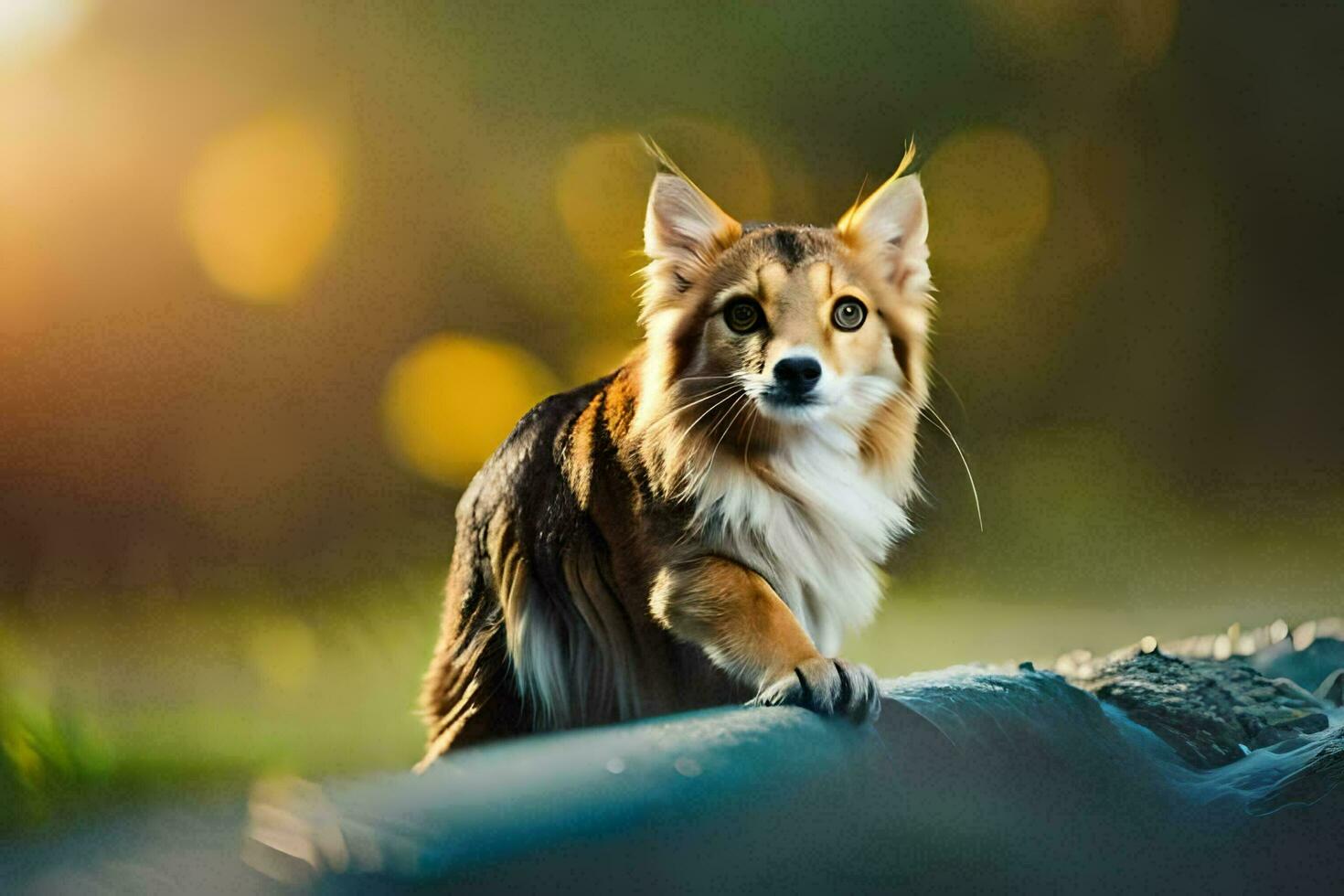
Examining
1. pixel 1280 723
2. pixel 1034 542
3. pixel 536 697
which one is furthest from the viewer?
pixel 1034 542

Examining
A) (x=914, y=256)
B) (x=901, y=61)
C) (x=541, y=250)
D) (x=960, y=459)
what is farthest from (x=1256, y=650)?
(x=541, y=250)

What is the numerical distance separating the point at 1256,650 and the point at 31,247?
2766 mm

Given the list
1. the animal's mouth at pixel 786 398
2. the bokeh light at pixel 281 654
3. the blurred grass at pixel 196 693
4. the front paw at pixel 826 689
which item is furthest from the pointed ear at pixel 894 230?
the bokeh light at pixel 281 654

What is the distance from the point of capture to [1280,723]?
2.74 metres

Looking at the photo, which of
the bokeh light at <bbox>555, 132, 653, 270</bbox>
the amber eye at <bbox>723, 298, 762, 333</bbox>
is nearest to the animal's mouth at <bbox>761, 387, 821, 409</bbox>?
the amber eye at <bbox>723, 298, 762, 333</bbox>

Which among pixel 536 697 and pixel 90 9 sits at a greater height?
pixel 90 9

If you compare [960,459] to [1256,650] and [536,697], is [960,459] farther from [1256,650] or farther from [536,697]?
[536,697]

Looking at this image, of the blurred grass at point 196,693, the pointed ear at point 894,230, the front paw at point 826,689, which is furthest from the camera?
the blurred grass at point 196,693

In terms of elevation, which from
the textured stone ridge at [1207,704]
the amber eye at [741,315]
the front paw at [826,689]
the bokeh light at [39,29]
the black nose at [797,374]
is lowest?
the textured stone ridge at [1207,704]

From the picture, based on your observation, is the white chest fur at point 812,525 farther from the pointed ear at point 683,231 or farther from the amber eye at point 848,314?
the pointed ear at point 683,231

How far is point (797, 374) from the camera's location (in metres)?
2.23

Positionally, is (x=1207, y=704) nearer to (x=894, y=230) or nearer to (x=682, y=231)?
(x=894, y=230)

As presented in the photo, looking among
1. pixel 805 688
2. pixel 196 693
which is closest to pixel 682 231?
pixel 805 688

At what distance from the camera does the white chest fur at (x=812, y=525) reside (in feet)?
7.61
